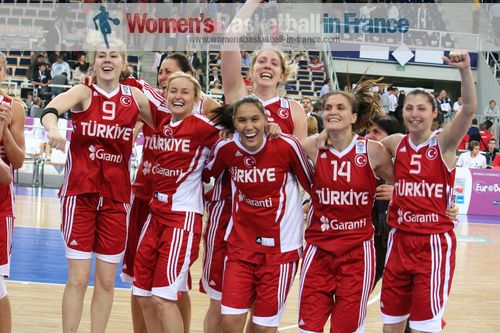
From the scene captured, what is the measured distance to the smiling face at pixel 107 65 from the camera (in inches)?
213

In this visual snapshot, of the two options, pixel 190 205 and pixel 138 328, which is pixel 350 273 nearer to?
pixel 190 205

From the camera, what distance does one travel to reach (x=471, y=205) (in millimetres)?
17703

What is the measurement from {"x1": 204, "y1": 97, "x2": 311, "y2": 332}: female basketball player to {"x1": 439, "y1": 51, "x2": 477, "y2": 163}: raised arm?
88cm

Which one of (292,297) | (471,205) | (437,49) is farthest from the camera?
(437,49)

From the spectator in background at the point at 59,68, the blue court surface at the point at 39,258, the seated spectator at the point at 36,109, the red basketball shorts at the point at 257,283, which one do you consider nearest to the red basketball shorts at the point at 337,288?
the red basketball shorts at the point at 257,283

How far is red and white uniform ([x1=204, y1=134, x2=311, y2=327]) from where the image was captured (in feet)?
16.4

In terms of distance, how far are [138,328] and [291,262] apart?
1408mm

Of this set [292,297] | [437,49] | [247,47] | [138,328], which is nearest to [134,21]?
[247,47]

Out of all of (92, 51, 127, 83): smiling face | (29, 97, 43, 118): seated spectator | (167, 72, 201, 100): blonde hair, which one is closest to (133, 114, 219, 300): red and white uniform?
(167, 72, 201, 100): blonde hair

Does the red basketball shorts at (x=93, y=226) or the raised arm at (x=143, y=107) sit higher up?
the raised arm at (x=143, y=107)

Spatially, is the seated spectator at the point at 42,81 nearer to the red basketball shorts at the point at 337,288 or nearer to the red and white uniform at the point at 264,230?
the red and white uniform at the point at 264,230

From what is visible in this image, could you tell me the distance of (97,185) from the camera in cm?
538

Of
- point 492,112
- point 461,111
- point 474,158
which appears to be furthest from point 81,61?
point 461,111

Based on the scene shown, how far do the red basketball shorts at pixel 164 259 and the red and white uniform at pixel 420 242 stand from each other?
128cm
